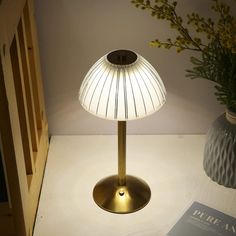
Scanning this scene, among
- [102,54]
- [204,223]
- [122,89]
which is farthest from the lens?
[102,54]

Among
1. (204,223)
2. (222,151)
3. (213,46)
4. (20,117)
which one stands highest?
(213,46)

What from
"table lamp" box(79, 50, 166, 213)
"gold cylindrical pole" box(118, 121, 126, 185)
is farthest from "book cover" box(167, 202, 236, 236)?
"table lamp" box(79, 50, 166, 213)

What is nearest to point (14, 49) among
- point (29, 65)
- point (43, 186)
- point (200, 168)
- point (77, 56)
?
point (29, 65)

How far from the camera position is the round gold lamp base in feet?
4.08

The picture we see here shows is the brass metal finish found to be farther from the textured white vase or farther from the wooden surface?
the textured white vase

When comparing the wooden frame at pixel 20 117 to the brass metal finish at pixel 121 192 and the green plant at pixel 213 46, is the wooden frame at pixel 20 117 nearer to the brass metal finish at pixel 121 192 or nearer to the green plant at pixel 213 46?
the brass metal finish at pixel 121 192

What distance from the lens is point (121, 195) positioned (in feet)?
4.16

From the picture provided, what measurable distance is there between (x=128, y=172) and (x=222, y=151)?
29 centimetres

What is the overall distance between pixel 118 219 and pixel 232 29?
21.9 inches

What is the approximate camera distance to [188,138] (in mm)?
1508

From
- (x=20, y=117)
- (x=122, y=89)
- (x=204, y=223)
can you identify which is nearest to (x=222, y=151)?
(x=204, y=223)

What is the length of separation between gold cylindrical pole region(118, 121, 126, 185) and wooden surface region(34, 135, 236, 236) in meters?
0.10

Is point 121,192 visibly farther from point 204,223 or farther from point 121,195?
point 204,223

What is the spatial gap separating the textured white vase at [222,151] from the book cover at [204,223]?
106 millimetres
